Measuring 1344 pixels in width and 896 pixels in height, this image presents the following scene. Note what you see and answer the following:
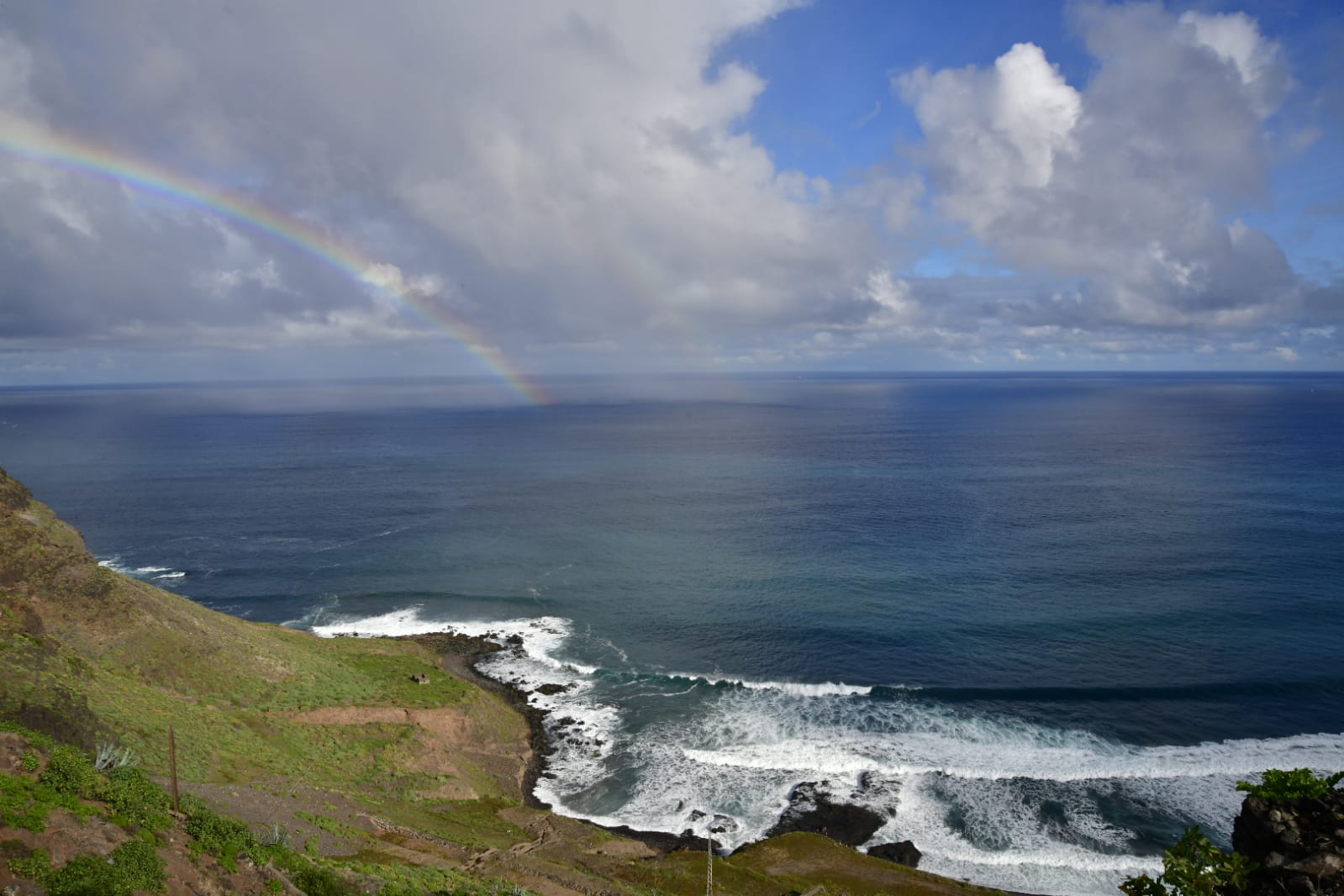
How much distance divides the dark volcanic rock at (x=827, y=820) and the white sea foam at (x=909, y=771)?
2.29ft

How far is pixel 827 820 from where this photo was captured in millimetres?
48812

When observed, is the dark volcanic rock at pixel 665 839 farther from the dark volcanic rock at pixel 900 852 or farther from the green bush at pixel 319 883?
the green bush at pixel 319 883

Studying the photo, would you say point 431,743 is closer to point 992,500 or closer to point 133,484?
point 992,500

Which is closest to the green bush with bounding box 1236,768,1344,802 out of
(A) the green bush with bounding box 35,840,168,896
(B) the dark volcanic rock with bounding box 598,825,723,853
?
(B) the dark volcanic rock with bounding box 598,825,723,853

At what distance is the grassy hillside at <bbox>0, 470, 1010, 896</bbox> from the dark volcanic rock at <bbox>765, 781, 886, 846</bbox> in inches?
92.7

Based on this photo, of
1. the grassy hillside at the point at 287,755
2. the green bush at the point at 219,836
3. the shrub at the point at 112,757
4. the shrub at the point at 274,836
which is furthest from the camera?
the shrub at the point at 274,836

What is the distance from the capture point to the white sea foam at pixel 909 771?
46.4m

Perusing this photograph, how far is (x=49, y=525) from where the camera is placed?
64.0 m

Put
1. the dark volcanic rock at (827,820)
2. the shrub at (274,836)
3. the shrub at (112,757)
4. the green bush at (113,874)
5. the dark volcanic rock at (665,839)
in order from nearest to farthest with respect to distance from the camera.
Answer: the green bush at (113,874) < the shrub at (112,757) < the shrub at (274,836) < the dark volcanic rock at (665,839) < the dark volcanic rock at (827,820)

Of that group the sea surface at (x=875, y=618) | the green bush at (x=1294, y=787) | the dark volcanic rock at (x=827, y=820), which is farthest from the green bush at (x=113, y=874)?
the green bush at (x=1294, y=787)

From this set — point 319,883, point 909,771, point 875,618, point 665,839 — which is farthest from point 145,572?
point 909,771

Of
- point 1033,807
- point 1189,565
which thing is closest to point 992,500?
point 1189,565

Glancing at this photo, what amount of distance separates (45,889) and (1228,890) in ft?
122

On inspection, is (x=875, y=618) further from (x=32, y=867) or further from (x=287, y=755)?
(x=32, y=867)
